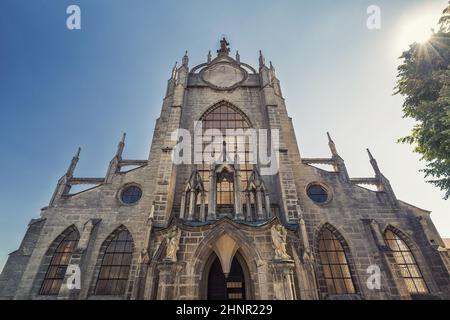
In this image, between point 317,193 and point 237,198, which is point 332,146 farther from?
point 237,198

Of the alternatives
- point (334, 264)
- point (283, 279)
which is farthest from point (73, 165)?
point (334, 264)

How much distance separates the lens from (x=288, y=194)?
11.2 metres

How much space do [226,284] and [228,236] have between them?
2369 mm

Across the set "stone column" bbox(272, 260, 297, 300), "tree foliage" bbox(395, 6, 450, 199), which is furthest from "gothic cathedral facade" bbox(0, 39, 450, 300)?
"tree foliage" bbox(395, 6, 450, 199)

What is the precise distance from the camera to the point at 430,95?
9.33 m

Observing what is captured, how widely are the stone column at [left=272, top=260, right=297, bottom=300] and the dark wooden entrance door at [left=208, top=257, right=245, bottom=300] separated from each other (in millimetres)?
2519

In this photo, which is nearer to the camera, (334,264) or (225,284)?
(225,284)

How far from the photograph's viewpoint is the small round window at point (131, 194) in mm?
12952

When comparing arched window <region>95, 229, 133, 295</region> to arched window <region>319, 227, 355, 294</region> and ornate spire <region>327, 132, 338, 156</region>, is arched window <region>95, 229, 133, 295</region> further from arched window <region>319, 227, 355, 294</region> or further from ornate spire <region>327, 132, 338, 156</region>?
ornate spire <region>327, 132, 338, 156</region>

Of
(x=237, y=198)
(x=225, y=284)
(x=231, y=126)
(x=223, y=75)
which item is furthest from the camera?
(x=223, y=75)

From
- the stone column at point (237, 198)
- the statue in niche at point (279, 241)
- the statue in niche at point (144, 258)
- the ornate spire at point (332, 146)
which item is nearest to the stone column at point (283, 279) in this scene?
the statue in niche at point (279, 241)

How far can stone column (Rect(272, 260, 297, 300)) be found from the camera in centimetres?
762

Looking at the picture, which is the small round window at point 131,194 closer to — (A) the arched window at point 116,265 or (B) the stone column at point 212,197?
(A) the arched window at point 116,265
